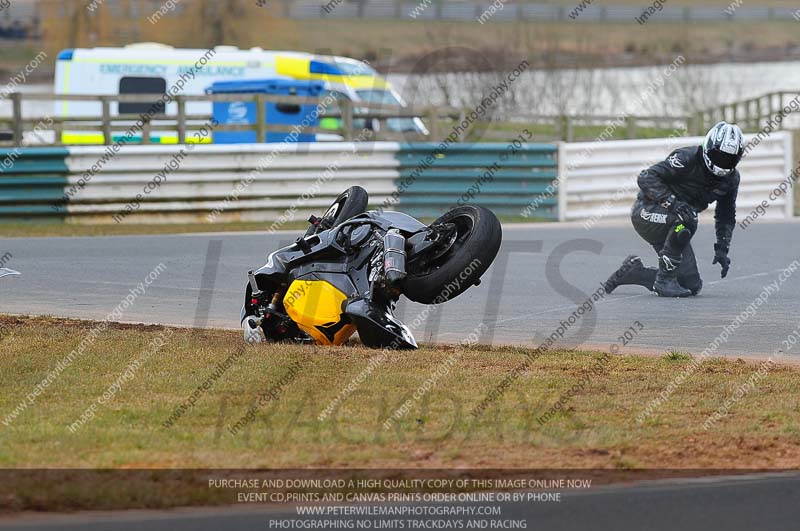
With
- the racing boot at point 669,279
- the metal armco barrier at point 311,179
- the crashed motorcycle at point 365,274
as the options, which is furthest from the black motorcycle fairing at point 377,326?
the metal armco barrier at point 311,179

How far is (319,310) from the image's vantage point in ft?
28.8

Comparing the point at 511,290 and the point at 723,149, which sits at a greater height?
the point at 723,149

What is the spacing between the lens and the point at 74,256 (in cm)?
1443

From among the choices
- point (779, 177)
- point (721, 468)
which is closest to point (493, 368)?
point (721, 468)

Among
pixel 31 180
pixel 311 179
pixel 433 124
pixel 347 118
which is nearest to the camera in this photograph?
pixel 31 180

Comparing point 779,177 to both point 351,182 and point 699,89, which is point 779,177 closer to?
point 351,182

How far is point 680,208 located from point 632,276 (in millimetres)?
802

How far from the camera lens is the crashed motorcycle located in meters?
8.26

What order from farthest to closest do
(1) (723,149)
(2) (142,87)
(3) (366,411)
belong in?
1. (2) (142,87)
2. (1) (723,149)
3. (3) (366,411)

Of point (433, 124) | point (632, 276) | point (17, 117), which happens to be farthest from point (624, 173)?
point (17, 117)

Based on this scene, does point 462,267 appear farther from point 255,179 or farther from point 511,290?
point 255,179

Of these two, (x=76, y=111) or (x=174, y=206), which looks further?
(x=76, y=111)

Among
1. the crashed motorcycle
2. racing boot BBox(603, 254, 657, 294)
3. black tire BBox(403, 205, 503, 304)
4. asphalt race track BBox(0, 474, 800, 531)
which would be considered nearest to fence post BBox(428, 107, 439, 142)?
racing boot BBox(603, 254, 657, 294)

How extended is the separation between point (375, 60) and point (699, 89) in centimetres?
992
